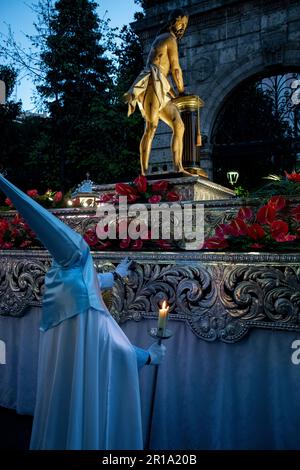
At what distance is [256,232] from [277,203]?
29 cm

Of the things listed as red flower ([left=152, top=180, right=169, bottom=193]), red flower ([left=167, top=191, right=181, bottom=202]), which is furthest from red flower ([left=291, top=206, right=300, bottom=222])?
red flower ([left=152, top=180, right=169, bottom=193])

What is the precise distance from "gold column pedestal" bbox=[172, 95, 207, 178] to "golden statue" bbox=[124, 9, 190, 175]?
0.54 feet

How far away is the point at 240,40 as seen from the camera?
8695mm

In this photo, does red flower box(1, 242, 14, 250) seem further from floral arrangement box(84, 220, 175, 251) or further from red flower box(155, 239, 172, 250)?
red flower box(155, 239, 172, 250)

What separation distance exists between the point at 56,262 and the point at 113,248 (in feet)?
3.80

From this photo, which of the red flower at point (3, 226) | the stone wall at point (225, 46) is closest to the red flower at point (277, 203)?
the red flower at point (3, 226)

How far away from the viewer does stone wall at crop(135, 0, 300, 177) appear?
323 inches

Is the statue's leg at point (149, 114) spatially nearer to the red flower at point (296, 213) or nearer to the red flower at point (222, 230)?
the red flower at point (222, 230)

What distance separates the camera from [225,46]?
29.0 feet

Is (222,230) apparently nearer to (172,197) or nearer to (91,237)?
(172,197)

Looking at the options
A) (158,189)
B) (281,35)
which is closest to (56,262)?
(158,189)

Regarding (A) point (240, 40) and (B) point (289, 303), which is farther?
(A) point (240, 40)
